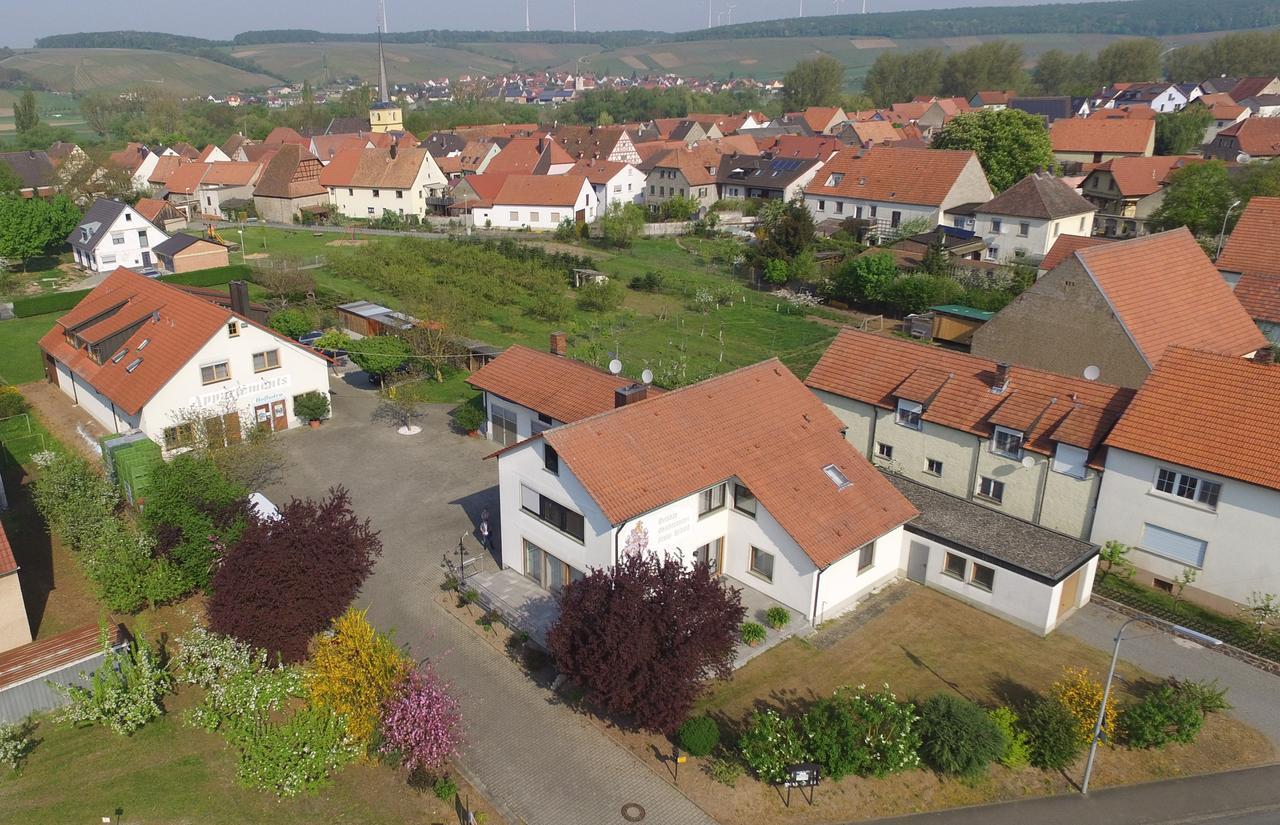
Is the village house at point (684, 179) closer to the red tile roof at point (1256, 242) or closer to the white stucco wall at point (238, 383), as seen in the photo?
the red tile roof at point (1256, 242)

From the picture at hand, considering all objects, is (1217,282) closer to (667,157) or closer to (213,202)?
(667,157)

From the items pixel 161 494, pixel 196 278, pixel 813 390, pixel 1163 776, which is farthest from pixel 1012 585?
pixel 196 278

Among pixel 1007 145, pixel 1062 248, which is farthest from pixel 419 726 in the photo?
pixel 1007 145

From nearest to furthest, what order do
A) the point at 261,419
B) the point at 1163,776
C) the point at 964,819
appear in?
the point at 964,819 < the point at 1163,776 < the point at 261,419

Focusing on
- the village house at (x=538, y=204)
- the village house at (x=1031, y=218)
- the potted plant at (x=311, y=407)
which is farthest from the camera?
the village house at (x=538, y=204)

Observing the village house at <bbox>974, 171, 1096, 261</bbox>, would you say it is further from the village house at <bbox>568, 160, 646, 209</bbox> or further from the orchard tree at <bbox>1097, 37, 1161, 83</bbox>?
the orchard tree at <bbox>1097, 37, 1161, 83</bbox>

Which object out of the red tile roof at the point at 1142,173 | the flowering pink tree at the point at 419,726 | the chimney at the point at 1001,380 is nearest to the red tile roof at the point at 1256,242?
the chimney at the point at 1001,380
